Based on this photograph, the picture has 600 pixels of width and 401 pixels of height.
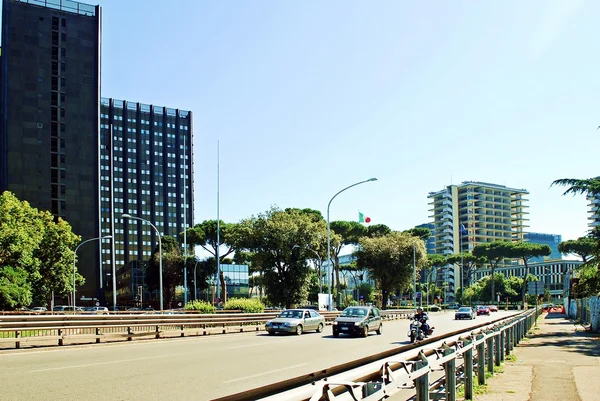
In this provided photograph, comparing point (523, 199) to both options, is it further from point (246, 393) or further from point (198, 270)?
point (246, 393)

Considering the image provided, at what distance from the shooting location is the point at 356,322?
2850cm

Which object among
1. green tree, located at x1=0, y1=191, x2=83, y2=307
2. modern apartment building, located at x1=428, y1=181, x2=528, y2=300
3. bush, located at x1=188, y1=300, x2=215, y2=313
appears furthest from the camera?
modern apartment building, located at x1=428, y1=181, x2=528, y2=300

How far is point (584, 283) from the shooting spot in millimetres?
32969

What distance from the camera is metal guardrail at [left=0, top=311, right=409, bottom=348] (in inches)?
829

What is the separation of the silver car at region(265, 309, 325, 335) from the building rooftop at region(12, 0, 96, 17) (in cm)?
8084

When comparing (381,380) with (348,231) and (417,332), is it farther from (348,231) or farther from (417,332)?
(348,231)

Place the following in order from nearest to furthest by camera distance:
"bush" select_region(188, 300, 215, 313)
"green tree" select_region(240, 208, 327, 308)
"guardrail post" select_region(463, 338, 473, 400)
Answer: "guardrail post" select_region(463, 338, 473, 400) < "bush" select_region(188, 300, 215, 313) < "green tree" select_region(240, 208, 327, 308)

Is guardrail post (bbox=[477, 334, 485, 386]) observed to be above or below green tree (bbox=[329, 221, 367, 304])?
below

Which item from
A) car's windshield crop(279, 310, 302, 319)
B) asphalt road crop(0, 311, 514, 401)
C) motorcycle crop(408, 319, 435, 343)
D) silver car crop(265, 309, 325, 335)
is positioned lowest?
silver car crop(265, 309, 325, 335)

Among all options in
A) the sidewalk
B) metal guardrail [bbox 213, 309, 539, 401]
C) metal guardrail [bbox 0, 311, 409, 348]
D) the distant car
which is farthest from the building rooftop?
metal guardrail [bbox 213, 309, 539, 401]

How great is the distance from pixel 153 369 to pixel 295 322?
16738mm

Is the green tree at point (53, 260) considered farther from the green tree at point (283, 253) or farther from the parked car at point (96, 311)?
the green tree at point (283, 253)

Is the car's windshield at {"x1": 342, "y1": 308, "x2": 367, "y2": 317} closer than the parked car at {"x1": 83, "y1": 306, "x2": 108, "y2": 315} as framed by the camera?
Yes

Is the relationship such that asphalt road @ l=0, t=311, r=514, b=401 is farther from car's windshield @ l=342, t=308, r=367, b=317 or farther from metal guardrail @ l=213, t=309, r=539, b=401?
car's windshield @ l=342, t=308, r=367, b=317
